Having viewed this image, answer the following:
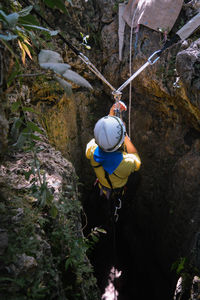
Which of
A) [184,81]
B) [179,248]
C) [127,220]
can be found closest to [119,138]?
[184,81]

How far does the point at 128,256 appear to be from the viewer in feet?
14.7

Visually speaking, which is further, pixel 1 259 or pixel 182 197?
pixel 182 197

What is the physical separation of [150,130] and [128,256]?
2.55m

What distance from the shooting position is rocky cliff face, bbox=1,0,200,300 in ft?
10.2

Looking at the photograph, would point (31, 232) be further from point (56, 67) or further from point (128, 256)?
point (128, 256)

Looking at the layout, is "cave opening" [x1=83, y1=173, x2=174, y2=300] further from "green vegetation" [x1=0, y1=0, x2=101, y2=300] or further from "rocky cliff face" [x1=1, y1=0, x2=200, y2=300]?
"green vegetation" [x1=0, y1=0, x2=101, y2=300]

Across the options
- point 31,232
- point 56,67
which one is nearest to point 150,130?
point 31,232

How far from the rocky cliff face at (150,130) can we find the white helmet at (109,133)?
1009mm

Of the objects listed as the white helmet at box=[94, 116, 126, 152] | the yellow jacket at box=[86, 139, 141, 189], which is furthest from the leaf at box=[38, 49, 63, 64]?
the yellow jacket at box=[86, 139, 141, 189]

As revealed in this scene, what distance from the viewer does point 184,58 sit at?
2.74 metres

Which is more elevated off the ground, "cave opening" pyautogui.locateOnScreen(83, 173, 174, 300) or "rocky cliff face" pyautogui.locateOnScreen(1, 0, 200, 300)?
"rocky cliff face" pyautogui.locateOnScreen(1, 0, 200, 300)

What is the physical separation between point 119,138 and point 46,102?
1.35 metres

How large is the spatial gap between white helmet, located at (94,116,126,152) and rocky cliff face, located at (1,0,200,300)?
101 centimetres

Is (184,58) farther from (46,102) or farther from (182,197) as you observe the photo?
(182,197)
